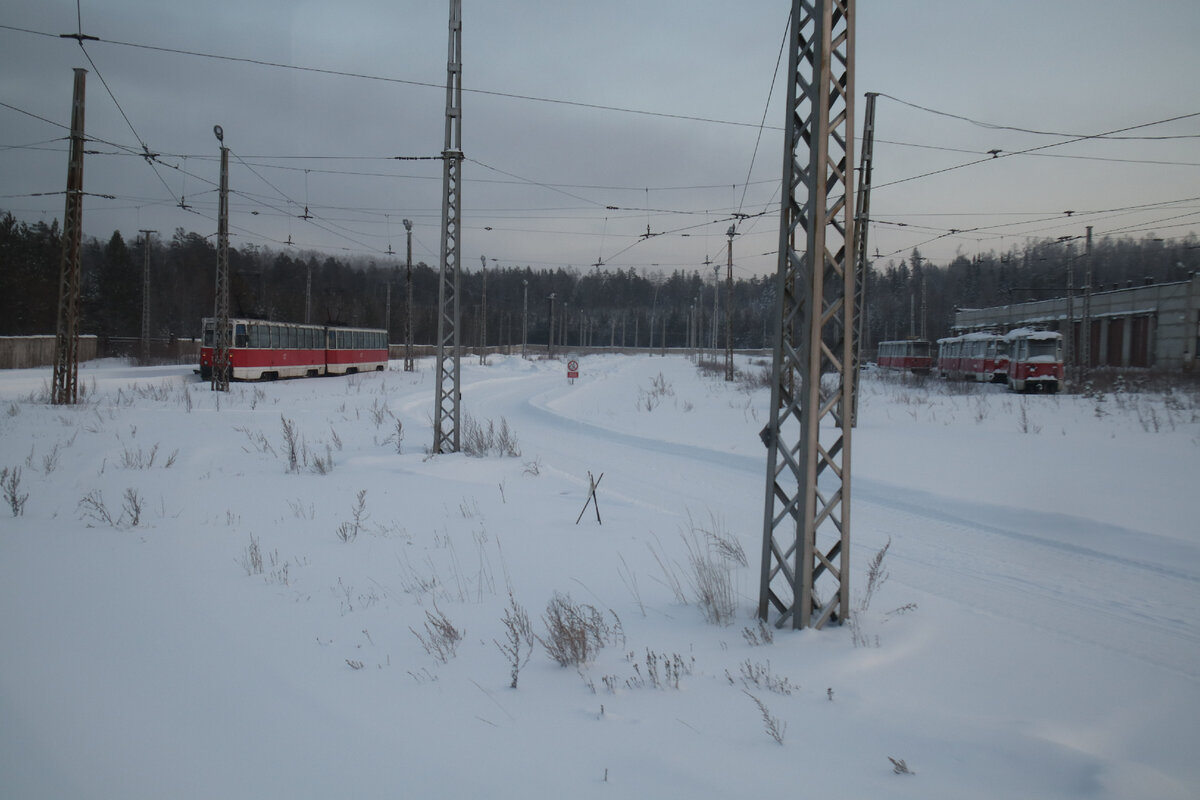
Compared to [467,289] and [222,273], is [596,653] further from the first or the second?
[467,289]

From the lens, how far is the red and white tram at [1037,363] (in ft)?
98.1

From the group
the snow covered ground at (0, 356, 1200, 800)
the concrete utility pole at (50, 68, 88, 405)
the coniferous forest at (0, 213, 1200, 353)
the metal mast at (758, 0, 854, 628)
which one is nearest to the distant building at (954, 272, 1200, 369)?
the coniferous forest at (0, 213, 1200, 353)

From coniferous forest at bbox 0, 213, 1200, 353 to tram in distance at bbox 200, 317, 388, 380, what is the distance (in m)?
2.12

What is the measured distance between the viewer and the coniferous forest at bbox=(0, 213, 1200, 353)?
5244 cm

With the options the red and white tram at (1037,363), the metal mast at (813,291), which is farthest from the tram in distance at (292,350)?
the red and white tram at (1037,363)

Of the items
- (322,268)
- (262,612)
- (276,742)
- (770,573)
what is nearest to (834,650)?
(770,573)

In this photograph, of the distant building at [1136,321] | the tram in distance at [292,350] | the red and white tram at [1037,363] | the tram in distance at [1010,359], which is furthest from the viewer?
the distant building at [1136,321]

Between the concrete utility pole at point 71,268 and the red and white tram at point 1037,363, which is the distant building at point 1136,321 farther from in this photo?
the concrete utility pole at point 71,268

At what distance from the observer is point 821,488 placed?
35.4 feet

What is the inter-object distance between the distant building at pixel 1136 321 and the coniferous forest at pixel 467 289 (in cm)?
193

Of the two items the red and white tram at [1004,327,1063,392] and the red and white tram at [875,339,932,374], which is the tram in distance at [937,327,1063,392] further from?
the red and white tram at [875,339,932,374]

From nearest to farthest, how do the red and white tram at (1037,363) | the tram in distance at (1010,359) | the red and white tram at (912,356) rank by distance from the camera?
1. the red and white tram at (1037,363)
2. the tram in distance at (1010,359)
3. the red and white tram at (912,356)

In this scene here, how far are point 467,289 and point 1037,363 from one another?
103261 millimetres

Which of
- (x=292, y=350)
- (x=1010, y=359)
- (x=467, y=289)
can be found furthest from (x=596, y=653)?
(x=467, y=289)
